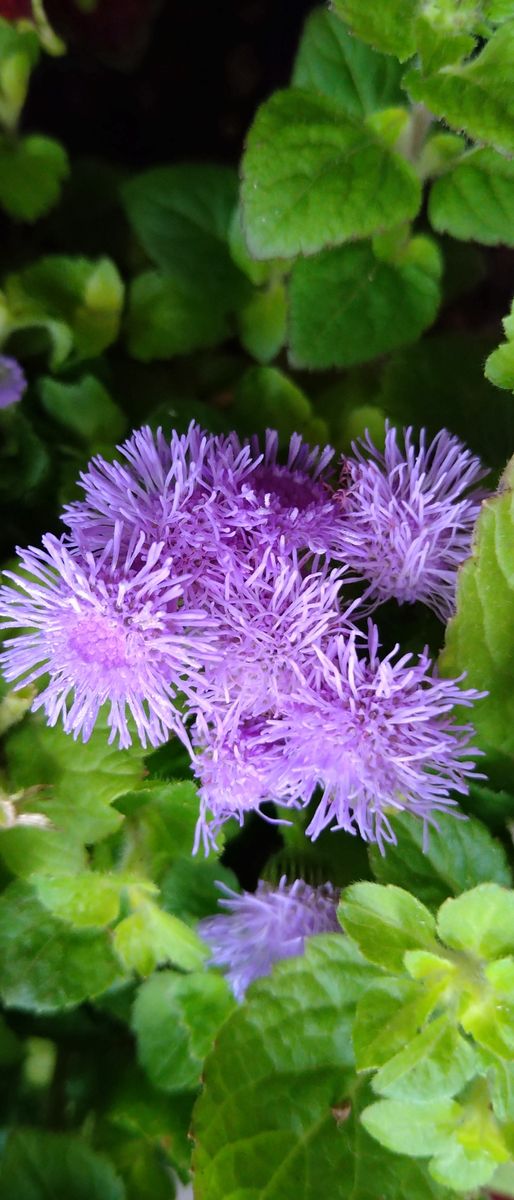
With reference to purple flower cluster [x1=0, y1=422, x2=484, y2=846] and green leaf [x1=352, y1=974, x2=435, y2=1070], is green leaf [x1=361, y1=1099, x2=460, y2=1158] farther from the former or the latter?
purple flower cluster [x1=0, y1=422, x2=484, y2=846]

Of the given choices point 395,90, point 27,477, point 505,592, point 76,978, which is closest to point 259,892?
point 76,978

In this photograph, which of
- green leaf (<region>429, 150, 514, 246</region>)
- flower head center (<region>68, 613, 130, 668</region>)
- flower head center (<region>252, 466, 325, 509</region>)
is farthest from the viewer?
green leaf (<region>429, 150, 514, 246</region>)

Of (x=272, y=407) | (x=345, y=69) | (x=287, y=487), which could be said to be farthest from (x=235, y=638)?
(x=345, y=69)

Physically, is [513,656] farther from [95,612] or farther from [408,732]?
[95,612]

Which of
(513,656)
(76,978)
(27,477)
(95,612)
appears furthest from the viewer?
(27,477)

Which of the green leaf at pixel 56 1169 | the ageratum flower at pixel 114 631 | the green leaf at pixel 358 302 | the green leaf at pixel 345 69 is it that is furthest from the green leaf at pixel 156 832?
the green leaf at pixel 345 69

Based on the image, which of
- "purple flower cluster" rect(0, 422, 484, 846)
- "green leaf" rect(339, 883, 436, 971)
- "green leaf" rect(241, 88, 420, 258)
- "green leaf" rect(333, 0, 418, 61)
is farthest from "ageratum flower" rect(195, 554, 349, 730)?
"green leaf" rect(333, 0, 418, 61)
